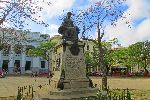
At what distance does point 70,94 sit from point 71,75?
1119mm

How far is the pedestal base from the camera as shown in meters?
13.8

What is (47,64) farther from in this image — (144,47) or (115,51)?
(144,47)

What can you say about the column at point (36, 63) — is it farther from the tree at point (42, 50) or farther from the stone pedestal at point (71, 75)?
the stone pedestal at point (71, 75)

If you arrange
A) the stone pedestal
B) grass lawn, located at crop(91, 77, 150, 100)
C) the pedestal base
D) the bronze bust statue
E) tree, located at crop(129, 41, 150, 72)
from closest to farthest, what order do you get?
the pedestal base
the stone pedestal
the bronze bust statue
grass lawn, located at crop(91, 77, 150, 100)
tree, located at crop(129, 41, 150, 72)

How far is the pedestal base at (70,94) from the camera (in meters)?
13.8

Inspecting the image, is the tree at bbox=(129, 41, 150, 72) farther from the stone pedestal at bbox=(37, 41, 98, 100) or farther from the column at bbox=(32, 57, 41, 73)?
the stone pedestal at bbox=(37, 41, 98, 100)

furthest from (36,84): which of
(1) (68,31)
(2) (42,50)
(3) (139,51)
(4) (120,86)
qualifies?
(3) (139,51)

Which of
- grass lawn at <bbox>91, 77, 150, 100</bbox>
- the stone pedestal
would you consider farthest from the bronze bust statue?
grass lawn at <bbox>91, 77, 150, 100</bbox>

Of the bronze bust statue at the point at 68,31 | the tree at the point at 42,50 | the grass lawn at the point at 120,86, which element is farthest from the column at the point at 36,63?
the bronze bust statue at the point at 68,31

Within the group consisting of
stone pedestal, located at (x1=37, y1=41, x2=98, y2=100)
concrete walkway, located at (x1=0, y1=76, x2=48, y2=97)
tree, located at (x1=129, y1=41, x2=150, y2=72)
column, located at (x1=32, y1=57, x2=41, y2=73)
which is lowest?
concrete walkway, located at (x1=0, y1=76, x2=48, y2=97)

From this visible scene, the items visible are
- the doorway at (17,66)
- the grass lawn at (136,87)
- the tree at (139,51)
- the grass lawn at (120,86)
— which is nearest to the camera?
the grass lawn at (136,87)

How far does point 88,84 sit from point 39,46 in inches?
2047

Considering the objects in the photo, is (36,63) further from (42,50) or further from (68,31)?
(68,31)

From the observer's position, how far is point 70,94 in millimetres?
14336
